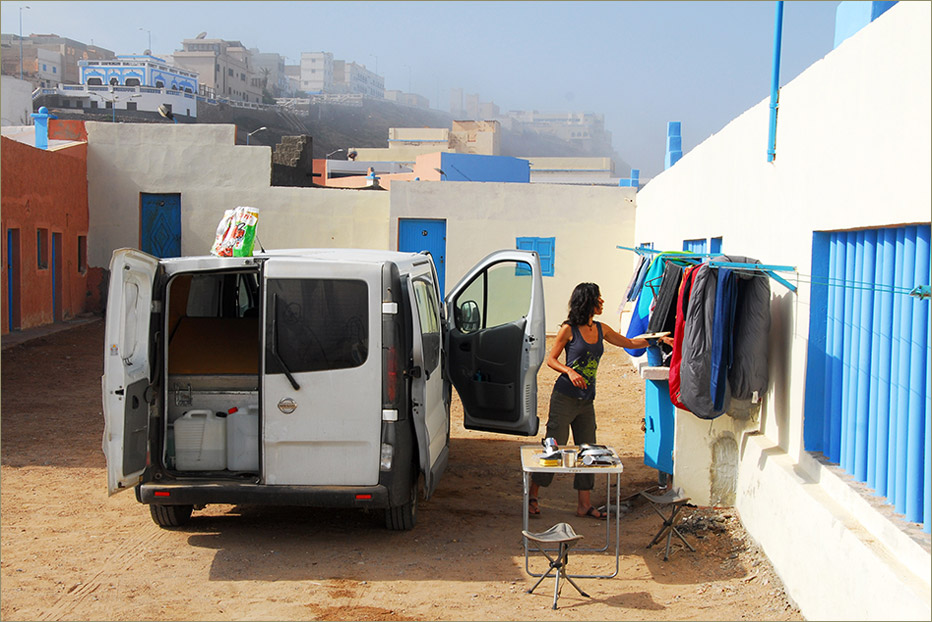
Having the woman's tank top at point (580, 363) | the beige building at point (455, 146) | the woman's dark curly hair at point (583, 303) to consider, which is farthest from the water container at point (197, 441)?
the beige building at point (455, 146)

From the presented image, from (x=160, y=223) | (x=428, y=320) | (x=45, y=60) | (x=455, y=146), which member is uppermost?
(x=45, y=60)

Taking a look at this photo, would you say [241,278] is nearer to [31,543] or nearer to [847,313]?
[31,543]

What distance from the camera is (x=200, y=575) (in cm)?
565

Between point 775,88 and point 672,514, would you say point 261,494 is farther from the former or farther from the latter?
point 775,88

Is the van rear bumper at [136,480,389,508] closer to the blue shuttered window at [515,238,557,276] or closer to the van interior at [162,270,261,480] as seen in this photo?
the van interior at [162,270,261,480]

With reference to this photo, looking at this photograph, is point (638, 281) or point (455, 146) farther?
point (455, 146)

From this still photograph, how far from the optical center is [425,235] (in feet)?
68.0

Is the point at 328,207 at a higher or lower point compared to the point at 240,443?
higher

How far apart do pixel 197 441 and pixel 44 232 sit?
14.5m

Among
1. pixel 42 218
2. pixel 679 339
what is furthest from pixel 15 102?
pixel 679 339

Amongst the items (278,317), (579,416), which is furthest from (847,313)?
(278,317)

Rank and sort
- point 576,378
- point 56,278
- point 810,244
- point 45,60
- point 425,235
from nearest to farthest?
point 810,244 < point 576,378 < point 56,278 < point 425,235 < point 45,60

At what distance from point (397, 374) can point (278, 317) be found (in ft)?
2.87

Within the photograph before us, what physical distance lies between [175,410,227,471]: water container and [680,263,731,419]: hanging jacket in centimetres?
318
